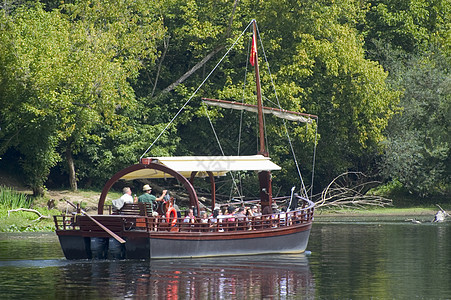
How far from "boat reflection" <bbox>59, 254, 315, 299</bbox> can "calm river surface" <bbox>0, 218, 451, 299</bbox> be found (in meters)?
0.02

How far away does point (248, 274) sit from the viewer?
2523 centimetres

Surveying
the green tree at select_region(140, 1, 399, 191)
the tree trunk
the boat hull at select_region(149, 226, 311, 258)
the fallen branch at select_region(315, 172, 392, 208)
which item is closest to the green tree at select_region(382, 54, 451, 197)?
the green tree at select_region(140, 1, 399, 191)

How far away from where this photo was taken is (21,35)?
4500 cm

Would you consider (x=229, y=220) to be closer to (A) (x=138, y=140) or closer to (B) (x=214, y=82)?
(A) (x=138, y=140)

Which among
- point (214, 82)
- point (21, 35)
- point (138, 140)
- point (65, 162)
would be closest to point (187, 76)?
point (214, 82)

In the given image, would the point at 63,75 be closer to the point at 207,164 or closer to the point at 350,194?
the point at 207,164

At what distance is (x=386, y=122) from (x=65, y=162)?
62.7ft

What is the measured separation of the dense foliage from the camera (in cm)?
4675

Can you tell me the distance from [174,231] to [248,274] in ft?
12.2

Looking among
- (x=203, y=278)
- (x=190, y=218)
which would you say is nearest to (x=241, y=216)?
(x=190, y=218)

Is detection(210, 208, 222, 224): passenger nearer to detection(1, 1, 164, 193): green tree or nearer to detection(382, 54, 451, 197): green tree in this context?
detection(1, 1, 164, 193): green tree

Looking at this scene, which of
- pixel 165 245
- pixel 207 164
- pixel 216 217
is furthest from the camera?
pixel 207 164

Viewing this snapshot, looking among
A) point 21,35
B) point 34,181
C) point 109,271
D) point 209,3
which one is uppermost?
point 209,3

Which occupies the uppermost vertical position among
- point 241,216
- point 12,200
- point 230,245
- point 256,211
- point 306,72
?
point 306,72
